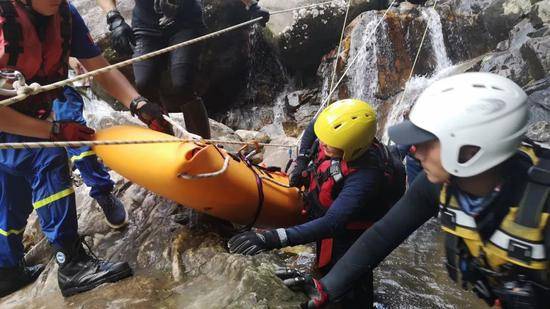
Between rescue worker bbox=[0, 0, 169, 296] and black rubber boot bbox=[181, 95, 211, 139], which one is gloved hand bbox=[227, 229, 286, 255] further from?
black rubber boot bbox=[181, 95, 211, 139]

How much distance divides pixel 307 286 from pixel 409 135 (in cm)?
102

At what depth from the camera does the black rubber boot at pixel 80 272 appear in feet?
8.68

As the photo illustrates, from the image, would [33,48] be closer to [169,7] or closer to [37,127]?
[37,127]

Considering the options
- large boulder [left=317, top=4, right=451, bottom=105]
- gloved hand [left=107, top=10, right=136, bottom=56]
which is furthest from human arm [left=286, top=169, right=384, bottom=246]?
large boulder [left=317, top=4, right=451, bottom=105]

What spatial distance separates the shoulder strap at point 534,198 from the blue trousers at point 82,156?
261cm

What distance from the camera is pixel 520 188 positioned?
1.53m

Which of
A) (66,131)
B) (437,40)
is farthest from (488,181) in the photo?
(437,40)

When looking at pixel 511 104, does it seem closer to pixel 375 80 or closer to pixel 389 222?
pixel 389 222

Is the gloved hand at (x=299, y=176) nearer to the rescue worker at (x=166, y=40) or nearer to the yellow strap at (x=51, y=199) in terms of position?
the rescue worker at (x=166, y=40)

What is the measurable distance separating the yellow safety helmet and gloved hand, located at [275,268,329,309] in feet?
2.63

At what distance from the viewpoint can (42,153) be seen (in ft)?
8.62

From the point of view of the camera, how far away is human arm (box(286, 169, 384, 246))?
7.92ft

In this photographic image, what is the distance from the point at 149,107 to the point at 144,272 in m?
1.11

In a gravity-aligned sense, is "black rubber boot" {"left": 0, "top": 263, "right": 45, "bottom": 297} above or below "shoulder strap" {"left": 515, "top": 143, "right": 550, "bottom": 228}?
below
